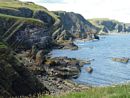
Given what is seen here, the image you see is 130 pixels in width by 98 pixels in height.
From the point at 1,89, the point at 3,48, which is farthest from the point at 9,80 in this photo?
the point at 3,48

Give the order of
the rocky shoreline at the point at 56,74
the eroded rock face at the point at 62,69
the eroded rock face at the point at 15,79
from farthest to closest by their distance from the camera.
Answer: the eroded rock face at the point at 62,69 < the rocky shoreline at the point at 56,74 < the eroded rock face at the point at 15,79

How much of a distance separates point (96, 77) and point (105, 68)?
658 inches

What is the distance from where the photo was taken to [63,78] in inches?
3081

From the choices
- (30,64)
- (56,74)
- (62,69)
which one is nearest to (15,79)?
(56,74)

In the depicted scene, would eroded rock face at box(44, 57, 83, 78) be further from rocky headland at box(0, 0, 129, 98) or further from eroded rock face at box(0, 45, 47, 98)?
eroded rock face at box(0, 45, 47, 98)

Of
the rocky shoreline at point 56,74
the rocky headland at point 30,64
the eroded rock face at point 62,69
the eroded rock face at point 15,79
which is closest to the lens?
the eroded rock face at point 15,79

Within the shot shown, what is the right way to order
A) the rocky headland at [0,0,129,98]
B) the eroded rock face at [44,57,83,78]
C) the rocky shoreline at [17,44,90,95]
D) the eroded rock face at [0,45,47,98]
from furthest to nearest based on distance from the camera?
the eroded rock face at [44,57,83,78]
the rocky shoreline at [17,44,90,95]
the rocky headland at [0,0,129,98]
the eroded rock face at [0,45,47,98]

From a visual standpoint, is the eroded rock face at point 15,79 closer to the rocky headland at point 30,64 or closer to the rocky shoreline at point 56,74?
the rocky headland at point 30,64

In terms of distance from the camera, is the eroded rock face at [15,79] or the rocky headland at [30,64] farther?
the rocky headland at [30,64]

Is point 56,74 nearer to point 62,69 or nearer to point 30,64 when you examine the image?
point 62,69

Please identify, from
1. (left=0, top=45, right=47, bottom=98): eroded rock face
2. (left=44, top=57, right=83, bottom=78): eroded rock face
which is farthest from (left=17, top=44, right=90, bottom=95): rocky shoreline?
(left=0, top=45, right=47, bottom=98): eroded rock face

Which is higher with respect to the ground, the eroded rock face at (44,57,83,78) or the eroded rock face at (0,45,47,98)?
the eroded rock face at (0,45,47,98)

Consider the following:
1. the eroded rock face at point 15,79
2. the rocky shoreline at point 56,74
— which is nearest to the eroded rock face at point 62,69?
the rocky shoreline at point 56,74

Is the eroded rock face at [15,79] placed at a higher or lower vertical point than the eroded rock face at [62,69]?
higher
